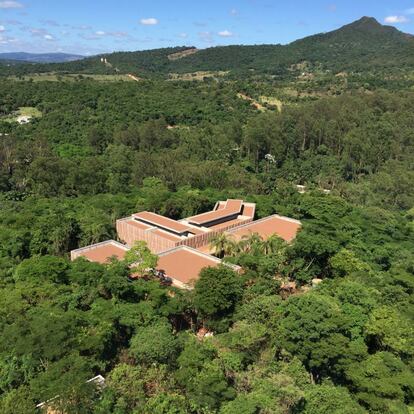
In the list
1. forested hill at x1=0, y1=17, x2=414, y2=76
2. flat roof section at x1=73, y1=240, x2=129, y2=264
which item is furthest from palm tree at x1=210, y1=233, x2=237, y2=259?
forested hill at x1=0, y1=17, x2=414, y2=76

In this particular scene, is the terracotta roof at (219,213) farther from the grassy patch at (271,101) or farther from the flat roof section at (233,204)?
the grassy patch at (271,101)

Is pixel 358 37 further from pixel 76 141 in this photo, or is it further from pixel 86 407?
pixel 86 407

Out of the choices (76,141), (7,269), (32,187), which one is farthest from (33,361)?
(76,141)

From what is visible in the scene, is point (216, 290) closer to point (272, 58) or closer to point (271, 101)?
point (271, 101)

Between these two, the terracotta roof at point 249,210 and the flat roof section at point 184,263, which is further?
the terracotta roof at point 249,210

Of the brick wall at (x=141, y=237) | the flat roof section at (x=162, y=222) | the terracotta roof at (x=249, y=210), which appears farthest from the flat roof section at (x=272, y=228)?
the brick wall at (x=141, y=237)

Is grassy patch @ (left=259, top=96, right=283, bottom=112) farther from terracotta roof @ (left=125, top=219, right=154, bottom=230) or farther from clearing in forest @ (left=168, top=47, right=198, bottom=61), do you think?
clearing in forest @ (left=168, top=47, right=198, bottom=61)

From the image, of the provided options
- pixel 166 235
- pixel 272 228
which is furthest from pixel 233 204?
pixel 166 235
